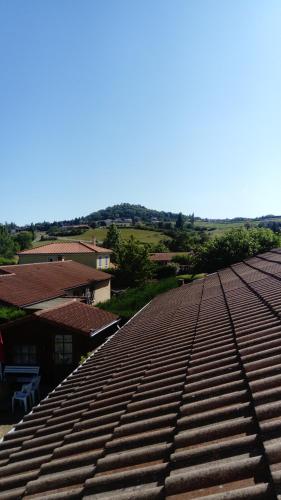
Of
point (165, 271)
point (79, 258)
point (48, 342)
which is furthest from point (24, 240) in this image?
point (48, 342)

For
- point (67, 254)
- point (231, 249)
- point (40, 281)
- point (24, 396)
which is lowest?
point (24, 396)

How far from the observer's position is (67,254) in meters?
51.8

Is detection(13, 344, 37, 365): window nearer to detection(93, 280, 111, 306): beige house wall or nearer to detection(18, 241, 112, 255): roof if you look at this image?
detection(93, 280, 111, 306): beige house wall

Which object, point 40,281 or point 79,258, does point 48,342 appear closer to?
point 40,281

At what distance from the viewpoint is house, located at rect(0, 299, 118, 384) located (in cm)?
1770

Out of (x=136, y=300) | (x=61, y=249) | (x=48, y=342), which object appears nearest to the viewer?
(x=48, y=342)

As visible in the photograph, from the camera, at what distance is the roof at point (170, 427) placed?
2.27 metres

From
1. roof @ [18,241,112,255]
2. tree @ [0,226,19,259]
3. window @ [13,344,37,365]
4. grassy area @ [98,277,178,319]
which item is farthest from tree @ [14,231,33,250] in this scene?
window @ [13,344,37,365]

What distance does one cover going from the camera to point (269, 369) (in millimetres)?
3391

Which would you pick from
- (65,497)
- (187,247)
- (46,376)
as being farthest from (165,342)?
(187,247)

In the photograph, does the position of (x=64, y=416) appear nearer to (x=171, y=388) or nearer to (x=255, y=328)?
(x=171, y=388)

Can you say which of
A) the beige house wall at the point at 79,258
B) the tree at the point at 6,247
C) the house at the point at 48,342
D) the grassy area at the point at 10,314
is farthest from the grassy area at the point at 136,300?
the tree at the point at 6,247

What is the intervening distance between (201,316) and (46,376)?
41.0 ft

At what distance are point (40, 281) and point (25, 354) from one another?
11.5m
